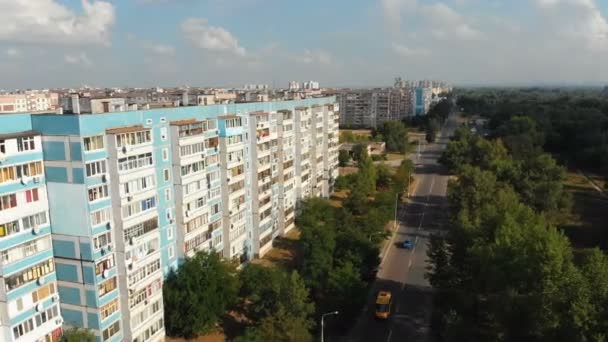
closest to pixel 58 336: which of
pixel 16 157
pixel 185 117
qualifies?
pixel 16 157

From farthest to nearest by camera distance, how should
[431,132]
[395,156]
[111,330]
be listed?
[431,132] → [395,156] → [111,330]

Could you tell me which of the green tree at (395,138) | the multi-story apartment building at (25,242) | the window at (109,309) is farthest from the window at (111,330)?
the green tree at (395,138)

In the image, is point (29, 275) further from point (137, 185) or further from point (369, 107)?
point (369, 107)

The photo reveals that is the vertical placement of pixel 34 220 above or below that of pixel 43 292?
above

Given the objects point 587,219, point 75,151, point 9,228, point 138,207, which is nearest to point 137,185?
point 138,207

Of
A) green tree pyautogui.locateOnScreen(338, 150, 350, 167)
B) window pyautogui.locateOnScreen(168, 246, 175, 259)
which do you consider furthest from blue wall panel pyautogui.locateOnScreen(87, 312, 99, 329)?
green tree pyautogui.locateOnScreen(338, 150, 350, 167)

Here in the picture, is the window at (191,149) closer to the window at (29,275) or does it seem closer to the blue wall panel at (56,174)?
the blue wall panel at (56,174)

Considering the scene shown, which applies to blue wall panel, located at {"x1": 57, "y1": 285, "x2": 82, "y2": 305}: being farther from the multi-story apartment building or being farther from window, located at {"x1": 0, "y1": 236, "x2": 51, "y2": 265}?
window, located at {"x1": 0, "y1": 236, "x2": 51, "y2": 265}
